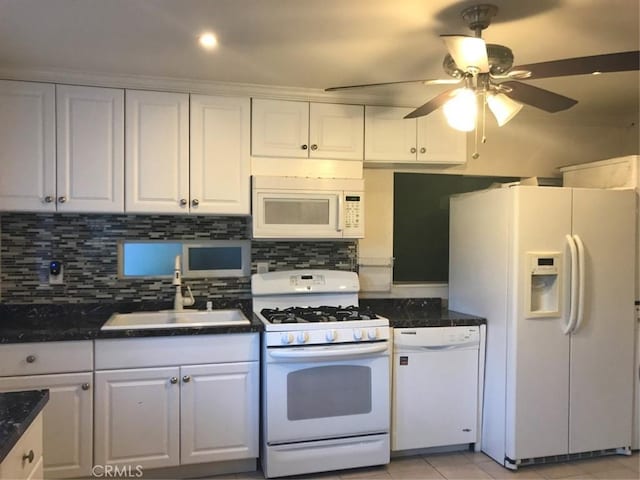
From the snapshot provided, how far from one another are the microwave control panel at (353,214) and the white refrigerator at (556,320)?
2.43 feet

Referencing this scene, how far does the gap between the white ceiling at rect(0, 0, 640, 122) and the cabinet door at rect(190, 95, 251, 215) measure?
0.17m

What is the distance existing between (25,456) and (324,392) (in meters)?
1.59

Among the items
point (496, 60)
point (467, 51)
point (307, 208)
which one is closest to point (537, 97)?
point (496, 60)

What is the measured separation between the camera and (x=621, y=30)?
2209 mm

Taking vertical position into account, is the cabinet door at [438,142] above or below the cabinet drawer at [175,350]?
above

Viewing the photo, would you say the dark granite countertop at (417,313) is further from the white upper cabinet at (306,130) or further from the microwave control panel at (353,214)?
the white upper cabinet at (306,130)

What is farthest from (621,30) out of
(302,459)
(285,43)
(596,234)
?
(302,459)

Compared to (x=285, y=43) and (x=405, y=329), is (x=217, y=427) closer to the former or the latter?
(x=405, y=329)

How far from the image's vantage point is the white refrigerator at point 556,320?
2.82m

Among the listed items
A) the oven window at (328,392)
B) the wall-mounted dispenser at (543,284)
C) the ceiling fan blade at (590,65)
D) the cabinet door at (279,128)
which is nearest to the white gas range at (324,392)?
the oven window at (328,392)

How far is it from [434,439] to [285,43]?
234cm

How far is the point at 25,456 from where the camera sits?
1.39m

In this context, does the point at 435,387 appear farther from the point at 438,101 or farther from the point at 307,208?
the point at 438,101

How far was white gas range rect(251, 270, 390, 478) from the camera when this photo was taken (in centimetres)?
265
